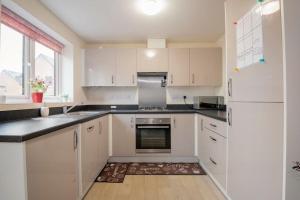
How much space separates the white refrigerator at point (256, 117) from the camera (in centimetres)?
109

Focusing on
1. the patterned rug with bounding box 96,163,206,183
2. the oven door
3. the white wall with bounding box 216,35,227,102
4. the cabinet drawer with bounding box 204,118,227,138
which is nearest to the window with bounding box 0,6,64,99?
the patterned rug with bounding box 96,163,206,183

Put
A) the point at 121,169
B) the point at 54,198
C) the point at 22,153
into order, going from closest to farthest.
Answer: the point at 22,153
the point at 54,198
the point at 121,169

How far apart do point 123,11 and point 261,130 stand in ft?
6.86

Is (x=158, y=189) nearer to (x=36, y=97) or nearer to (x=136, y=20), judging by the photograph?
(x=36, y=97)

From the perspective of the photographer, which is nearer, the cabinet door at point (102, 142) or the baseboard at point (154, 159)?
the cabinet door at point (102, 142)

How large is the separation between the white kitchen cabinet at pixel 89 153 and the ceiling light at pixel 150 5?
154cm

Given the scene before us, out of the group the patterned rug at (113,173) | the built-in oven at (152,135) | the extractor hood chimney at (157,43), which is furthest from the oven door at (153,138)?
the extractor hood chimney at (157,43)

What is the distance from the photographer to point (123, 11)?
2389mm

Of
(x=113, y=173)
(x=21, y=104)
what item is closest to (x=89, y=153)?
(x=113, y=173)

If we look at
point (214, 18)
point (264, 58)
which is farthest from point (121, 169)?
point (214, 18)

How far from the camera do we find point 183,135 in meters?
3.16

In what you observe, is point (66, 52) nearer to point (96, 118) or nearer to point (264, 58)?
point (96, 118)

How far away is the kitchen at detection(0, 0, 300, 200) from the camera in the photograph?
1083 millimetres

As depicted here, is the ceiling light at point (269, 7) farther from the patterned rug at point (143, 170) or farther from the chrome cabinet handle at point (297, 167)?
the patterned rug at point (143, 170)
